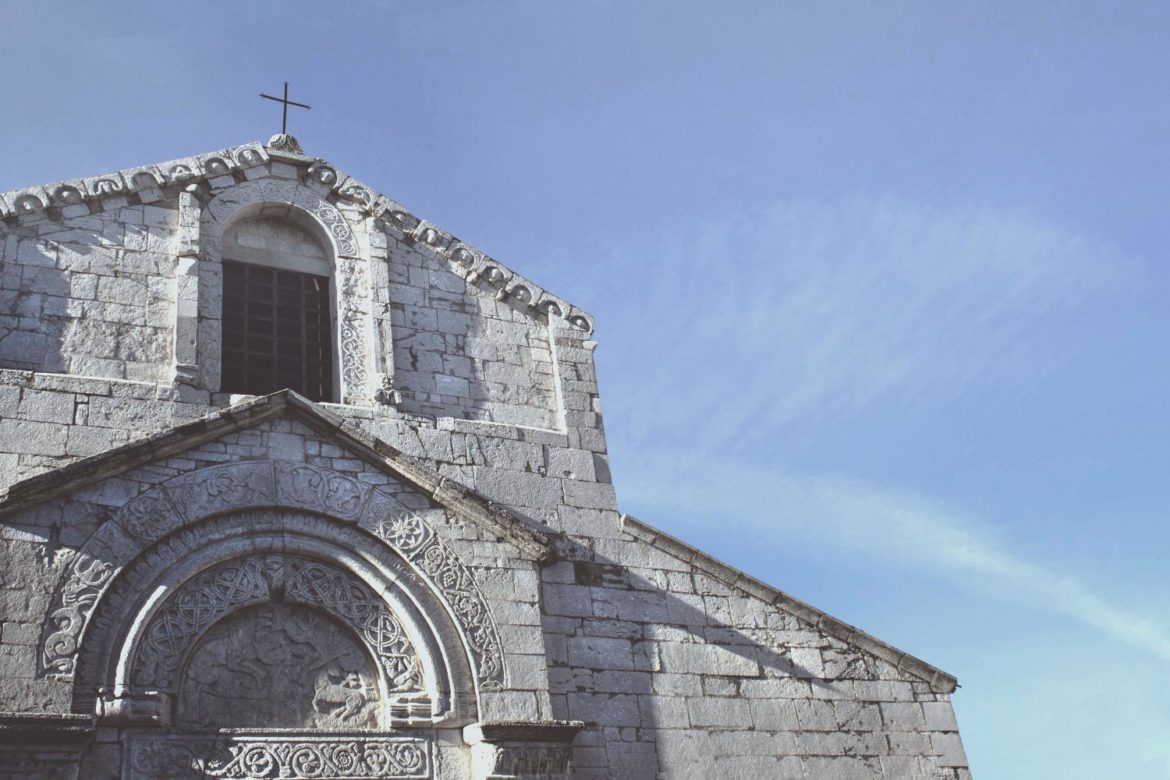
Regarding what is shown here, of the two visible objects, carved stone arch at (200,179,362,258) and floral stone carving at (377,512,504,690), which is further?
carved stone arch at (200,179,362,258)

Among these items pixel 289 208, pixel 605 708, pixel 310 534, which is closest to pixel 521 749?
pixel 605 708

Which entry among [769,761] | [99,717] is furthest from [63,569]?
[769,761]

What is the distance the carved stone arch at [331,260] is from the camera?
9.18 meters

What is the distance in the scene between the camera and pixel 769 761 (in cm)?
865

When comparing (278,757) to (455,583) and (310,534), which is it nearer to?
(310,534)

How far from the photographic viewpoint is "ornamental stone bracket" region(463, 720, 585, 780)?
7.70 meters

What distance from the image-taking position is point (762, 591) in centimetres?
935

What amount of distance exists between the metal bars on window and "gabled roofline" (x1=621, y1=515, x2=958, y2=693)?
9.19 ft

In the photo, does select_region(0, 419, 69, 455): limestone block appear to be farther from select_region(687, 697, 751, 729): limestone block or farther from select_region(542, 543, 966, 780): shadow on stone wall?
select_region(687, 697, 751, 729): limestone block

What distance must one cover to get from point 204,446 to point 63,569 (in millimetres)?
1268

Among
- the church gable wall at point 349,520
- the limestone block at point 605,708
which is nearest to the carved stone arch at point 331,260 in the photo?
the church gable wall at point 349,520

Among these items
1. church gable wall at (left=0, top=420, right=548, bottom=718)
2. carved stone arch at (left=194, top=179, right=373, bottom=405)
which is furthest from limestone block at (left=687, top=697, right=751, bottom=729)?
carved stone arch at (left=194, top=179, right=373, bottom=405)

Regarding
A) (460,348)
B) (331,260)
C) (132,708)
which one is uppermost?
(331,260)

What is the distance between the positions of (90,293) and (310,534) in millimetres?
2627
